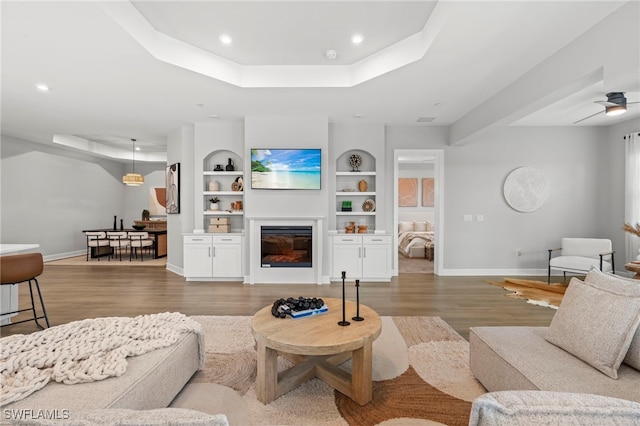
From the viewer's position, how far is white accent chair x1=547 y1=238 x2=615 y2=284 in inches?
190

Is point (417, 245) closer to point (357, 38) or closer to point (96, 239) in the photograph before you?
point (357, 38)

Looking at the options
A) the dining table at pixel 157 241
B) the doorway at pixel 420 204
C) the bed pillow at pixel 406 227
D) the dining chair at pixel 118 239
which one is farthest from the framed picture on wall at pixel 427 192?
the dining chair at pixel 118 239

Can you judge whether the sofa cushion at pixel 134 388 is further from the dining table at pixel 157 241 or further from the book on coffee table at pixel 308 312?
the dining table at pixel 157 241

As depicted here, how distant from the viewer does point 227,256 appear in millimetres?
5469

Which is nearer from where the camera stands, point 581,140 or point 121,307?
point 121,307

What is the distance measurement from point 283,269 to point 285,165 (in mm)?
1777

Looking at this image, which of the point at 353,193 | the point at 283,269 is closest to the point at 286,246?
the point at 283,269

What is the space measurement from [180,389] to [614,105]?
498cm

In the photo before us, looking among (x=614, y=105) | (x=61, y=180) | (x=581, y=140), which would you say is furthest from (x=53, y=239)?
(x=581, y=140)

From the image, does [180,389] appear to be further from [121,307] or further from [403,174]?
[403,174]

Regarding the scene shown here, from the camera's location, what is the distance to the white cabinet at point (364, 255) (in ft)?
17.6

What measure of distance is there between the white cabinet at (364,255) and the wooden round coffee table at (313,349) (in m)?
3.09

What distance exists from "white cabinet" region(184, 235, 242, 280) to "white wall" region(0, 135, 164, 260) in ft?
14.8

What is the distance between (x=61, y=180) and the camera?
785 cm
